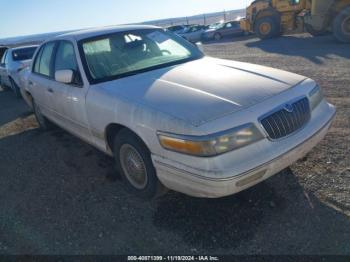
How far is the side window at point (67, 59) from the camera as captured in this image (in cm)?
371

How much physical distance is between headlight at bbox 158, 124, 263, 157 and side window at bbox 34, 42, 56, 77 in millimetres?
2774

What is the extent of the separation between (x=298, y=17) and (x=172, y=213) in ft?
52.1

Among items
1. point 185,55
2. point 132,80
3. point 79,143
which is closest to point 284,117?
point 132,80

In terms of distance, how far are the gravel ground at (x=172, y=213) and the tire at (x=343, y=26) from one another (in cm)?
954

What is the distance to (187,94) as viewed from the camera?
2932 millimetres

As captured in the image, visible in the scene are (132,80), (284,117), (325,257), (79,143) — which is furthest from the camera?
(79,143)

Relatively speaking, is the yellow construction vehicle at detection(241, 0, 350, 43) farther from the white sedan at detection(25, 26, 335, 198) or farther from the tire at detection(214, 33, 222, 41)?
the white sedan at detection(25, 26, 335, 198)

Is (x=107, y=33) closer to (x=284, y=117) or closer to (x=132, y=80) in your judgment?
(x=132, y=80)

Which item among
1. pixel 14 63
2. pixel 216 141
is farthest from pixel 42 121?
pixel 14 63

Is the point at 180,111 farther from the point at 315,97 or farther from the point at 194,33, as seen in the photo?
the point at 194,33

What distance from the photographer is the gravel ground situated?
271cm

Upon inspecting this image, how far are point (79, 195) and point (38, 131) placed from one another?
285 centimetres

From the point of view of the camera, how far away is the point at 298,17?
16.3 meters

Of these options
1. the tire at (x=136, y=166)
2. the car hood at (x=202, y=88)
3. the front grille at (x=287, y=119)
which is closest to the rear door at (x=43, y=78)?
the car hood at (x=202, y=88)
